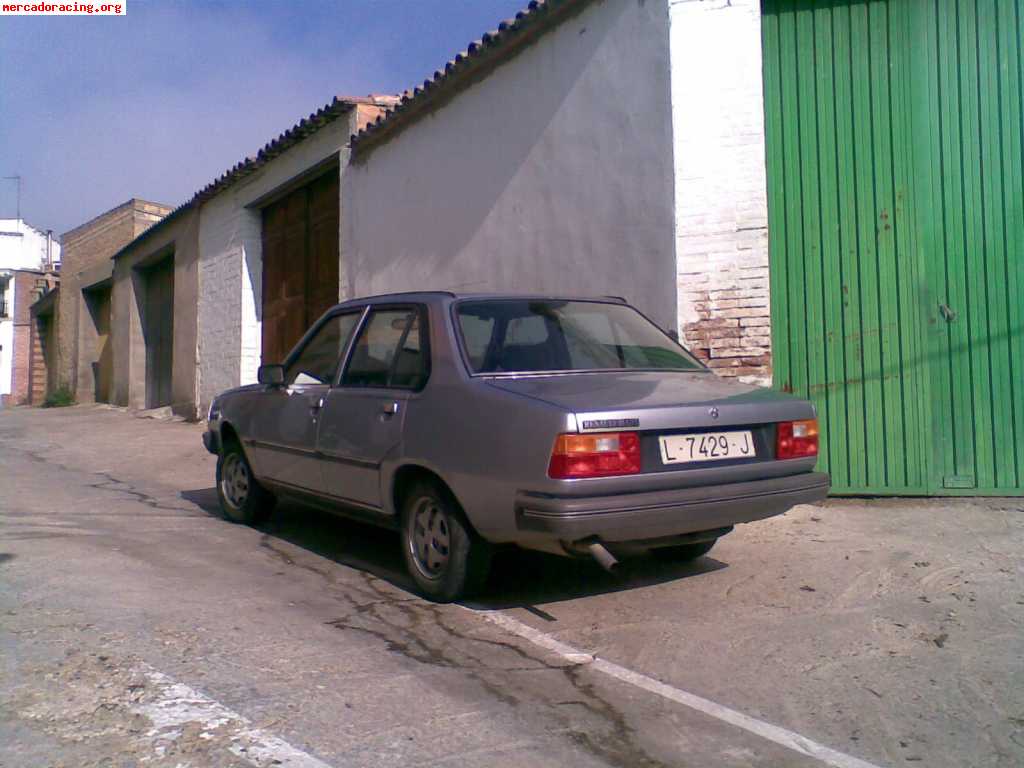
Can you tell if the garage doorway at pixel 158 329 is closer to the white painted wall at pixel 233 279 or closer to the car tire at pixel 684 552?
the white painted wall at pixel 233 279

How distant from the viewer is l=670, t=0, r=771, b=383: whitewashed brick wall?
22.7 feet

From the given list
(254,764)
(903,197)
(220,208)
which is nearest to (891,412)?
(903,197)

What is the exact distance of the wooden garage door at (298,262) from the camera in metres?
12.8

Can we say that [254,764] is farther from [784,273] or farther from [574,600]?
[784,273]

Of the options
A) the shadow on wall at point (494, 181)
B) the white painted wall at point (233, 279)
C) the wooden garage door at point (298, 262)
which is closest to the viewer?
the shadow on wall at point (494, 181)

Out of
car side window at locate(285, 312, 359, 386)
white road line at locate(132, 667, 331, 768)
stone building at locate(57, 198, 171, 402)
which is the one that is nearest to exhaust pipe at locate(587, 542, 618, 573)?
white road line at locate(132, 667, 331, 768)

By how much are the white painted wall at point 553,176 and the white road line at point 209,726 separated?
4956 mm

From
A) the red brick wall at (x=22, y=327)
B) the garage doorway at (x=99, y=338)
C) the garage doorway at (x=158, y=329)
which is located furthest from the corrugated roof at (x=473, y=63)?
the red brick wall at (x=22, y=327)

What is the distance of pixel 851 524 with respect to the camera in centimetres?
605

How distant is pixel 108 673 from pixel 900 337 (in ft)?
19.0

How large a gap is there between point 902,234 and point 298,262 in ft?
31.1

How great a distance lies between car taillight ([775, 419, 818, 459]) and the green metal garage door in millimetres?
2602

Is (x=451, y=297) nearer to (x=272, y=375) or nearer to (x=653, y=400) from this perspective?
(x=653, y=400)

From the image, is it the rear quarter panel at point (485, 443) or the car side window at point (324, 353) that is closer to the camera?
the rear quarter panel at point (485, 443)
